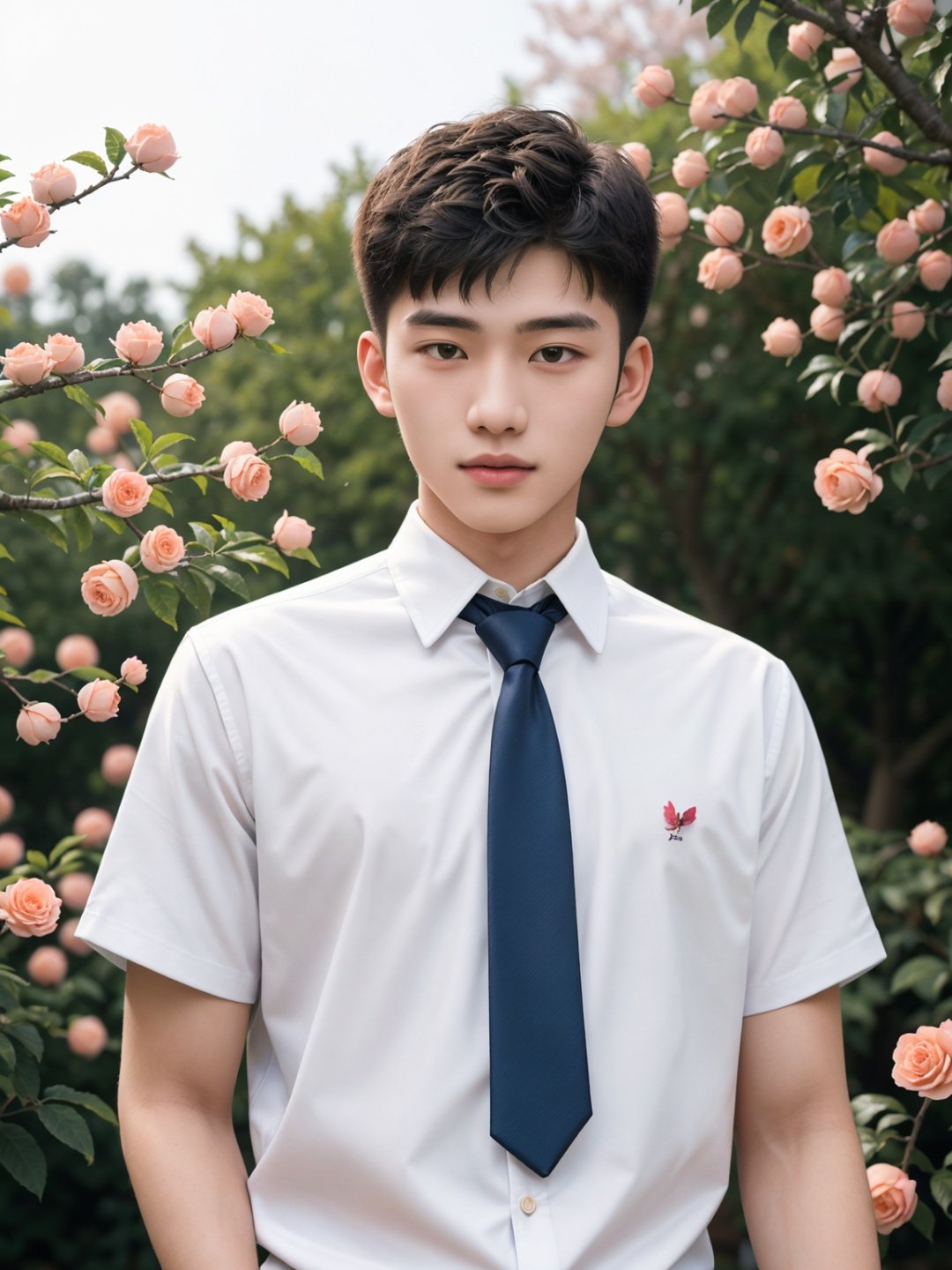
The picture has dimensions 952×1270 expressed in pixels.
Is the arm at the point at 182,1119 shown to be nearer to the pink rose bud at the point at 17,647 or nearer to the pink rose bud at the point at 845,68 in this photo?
the pink rose bud at the point at 845,68

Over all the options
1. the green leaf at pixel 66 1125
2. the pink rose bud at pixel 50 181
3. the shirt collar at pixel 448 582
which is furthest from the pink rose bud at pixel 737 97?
the green leaf at pixel 66 1125

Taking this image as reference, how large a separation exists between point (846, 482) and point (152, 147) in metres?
1.32

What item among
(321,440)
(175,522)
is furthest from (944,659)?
(175,522)

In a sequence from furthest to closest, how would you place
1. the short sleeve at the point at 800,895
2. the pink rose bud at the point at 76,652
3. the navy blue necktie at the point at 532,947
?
the pink rose bud at the point at 76,652
the short sleeve at the point at 800,895
the navy blue necktie at the point at 532,947

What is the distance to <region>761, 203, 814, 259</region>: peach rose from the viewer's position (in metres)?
2.96

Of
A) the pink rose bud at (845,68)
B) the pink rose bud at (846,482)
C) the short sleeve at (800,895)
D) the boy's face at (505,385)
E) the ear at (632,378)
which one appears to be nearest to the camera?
the boy's face at (505,385)

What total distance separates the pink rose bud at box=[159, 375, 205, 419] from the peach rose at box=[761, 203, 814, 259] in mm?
1173

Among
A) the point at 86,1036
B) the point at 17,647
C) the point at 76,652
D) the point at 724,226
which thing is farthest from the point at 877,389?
the point at 86,1036

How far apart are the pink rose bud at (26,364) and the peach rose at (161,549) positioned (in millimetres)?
293

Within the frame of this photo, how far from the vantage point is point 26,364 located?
2.33 meters

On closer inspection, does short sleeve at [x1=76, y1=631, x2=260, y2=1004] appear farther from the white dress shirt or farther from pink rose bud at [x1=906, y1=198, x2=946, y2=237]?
pink rose bud at [x1=906, y1=198, x2=946, y2=237]

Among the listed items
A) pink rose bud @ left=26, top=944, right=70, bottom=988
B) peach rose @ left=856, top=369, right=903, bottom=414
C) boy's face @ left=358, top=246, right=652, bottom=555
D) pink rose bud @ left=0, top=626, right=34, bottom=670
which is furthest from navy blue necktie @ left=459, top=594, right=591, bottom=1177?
pink rose bud @ left=26, top=944, right=70, bottom=988

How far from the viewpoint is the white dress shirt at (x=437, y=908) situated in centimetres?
197

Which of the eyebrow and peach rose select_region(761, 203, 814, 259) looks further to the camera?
peach rose select_region(761, 203, 814, 259)
